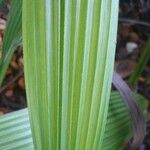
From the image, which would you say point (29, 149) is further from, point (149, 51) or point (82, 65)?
point (149, 51)

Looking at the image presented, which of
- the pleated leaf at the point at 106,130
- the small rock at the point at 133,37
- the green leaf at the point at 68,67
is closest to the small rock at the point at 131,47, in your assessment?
the small rock at the point at 133,37

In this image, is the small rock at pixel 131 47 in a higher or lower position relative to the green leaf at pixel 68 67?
lower

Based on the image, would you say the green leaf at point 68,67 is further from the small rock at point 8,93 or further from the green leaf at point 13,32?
the small rock at point 8,93

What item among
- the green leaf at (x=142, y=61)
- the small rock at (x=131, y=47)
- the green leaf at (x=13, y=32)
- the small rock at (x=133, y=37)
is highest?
the green leaf at (x=13, y=32)

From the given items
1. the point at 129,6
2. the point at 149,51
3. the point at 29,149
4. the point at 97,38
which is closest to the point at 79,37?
the point at 97,38

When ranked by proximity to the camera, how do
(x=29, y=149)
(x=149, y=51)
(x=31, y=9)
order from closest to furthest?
(x=31, y=9) < (x=29, y=149) < (x=149, y=51)

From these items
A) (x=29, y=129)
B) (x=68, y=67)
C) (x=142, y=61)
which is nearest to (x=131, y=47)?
(x=142, y=61)

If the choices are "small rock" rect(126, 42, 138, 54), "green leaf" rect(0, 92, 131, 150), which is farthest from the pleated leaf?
"small rock" rect(126, 42, 138, 54)

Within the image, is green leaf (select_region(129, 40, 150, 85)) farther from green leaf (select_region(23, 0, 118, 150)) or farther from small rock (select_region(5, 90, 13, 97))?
green leaf (select_region(23, 0, 118, 150))
